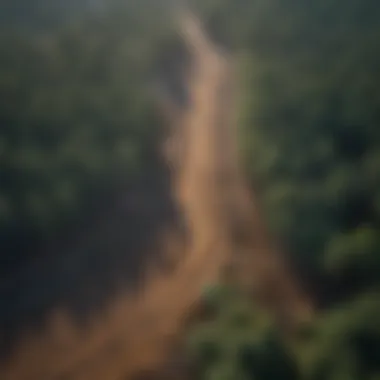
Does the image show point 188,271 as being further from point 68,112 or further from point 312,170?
point 68,112

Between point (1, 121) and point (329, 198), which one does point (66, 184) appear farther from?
point (329, 198)

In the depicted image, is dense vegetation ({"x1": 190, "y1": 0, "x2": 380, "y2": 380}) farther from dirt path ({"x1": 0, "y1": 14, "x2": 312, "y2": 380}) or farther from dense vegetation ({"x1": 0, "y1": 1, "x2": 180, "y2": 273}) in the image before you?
dense vegetation ({"x1": 0, "y1": 1, "x2": 180, "y2": 273})

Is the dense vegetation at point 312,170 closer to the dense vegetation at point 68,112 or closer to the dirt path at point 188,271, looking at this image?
the dirt path at point 188,271

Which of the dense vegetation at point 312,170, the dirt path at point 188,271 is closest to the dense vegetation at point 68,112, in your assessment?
the dirt path at point 188,271

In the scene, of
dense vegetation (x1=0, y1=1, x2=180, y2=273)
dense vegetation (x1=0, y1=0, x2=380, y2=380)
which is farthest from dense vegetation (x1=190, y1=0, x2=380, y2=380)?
dense vegetation (x1=0, y1=1, x2=180, y2=273)

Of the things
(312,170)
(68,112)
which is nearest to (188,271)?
(312,170)

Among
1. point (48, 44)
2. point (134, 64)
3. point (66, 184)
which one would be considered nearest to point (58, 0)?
point (48, 44)
